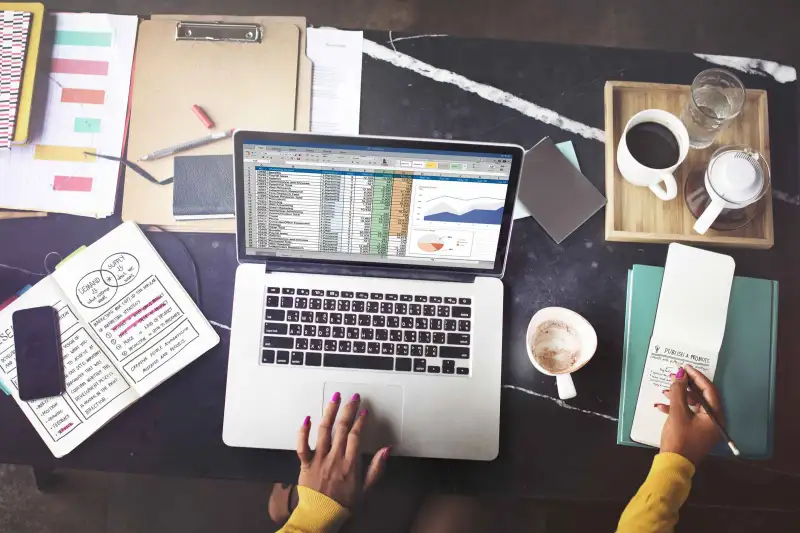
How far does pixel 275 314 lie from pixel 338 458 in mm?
221

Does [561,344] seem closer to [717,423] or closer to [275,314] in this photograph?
[717,423]

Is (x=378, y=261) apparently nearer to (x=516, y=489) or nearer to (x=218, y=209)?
(x=218, y=209)

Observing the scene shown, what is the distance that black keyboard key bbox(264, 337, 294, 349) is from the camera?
86 cm

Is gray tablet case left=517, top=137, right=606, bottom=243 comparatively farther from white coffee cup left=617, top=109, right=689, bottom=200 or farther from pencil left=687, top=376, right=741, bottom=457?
pencil left=687, top=376, right=741, bottom=457

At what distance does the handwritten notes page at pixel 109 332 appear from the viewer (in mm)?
855

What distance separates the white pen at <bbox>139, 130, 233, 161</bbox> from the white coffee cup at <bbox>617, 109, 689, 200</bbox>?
61 cm

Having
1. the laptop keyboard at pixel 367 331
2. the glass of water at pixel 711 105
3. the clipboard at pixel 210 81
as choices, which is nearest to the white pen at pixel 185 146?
the clipboard at pixel 210 81

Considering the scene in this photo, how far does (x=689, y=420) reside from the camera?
0.84 metres

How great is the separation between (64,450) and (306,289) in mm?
403

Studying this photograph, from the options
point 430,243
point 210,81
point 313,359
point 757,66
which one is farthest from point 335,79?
point 757,66

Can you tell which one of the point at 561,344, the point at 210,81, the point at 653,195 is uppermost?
the point at 210,81

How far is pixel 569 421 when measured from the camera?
2.89 ft

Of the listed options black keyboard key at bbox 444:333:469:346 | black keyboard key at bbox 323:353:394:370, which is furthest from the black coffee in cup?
black keyboard key at bbox 323:353:394:370

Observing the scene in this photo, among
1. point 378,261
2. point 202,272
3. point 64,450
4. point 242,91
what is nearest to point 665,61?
point 378,261
